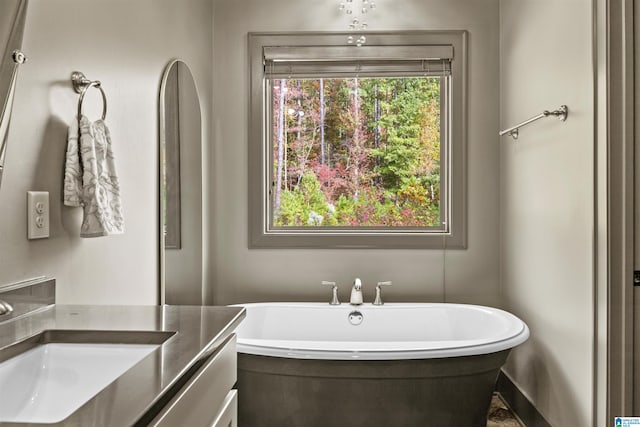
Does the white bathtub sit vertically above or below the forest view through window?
below

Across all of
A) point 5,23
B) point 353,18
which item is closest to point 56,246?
point 5,23

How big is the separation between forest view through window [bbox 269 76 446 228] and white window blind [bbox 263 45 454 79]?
0.18 feet

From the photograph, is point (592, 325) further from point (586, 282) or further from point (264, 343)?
point (264, 343)

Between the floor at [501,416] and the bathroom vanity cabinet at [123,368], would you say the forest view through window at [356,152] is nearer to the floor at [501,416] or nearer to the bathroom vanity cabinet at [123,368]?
the floor at [501,416]

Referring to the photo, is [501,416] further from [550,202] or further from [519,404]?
[550,202]

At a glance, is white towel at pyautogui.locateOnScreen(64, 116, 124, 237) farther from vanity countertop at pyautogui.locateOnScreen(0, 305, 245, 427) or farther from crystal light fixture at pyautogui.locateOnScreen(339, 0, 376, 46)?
crystal light fixture at pyautogui.locateOnScreen(339, 0, 376, 46)

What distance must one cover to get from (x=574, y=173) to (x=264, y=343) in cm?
140

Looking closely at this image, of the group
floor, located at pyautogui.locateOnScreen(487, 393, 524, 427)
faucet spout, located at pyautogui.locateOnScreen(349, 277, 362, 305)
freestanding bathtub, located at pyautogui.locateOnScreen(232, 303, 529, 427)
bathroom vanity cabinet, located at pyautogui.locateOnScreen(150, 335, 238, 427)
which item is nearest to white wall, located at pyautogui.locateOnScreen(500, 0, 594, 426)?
floor, located at pyautogui.locateOnScreen(487, 393, 524, 427)

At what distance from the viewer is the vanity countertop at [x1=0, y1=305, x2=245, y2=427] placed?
2.11ft

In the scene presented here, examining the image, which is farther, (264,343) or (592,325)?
(264,343)

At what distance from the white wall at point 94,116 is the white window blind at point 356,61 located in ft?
2.24

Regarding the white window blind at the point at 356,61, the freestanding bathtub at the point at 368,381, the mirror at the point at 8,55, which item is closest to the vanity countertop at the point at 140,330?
the mirror at the point at 8,55

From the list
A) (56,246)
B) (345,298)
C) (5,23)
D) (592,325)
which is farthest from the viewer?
(345,298)

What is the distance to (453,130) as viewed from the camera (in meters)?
2.97
